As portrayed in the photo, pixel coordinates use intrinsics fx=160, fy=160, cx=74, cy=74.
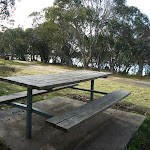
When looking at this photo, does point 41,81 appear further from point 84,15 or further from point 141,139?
point 84,15

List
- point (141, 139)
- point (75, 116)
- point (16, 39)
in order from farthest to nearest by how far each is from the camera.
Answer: point (16, 39)
point (141, 139)
point (75, 116)

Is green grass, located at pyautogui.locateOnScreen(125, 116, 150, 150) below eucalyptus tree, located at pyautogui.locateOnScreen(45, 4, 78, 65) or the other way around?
below

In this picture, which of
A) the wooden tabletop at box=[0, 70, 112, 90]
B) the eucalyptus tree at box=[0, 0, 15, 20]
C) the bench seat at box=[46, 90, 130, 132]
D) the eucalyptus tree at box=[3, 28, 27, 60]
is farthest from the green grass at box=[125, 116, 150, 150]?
the eucalyptus tree at box=[3, 28, 27, 60]

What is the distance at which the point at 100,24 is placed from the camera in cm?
1680

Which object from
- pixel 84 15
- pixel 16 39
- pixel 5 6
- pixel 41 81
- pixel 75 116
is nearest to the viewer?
pixel 75 116

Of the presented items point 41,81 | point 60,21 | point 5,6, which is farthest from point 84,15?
point 41,81

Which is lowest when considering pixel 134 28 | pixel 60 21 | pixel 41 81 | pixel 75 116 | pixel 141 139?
pixel 141 139

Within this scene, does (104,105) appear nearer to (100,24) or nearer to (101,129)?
(101,129)

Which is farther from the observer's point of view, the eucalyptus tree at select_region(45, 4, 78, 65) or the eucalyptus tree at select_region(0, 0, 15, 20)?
the eucalyptus tree at select_region(45, 4, 78, 65)

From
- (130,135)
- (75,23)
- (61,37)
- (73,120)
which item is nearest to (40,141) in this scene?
(73,120)

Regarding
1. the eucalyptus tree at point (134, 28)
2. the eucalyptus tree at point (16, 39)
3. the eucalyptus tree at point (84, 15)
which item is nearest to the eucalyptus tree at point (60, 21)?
the eucalyptus tree at point (84, 15)

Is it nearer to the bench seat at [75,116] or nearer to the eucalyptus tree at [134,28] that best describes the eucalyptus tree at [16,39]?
the eucalyptus tree at [134,28]

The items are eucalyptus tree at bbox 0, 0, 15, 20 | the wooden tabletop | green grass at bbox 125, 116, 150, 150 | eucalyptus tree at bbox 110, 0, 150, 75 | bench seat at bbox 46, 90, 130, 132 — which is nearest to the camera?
bench seat at bbox 46, 90, 130, 132

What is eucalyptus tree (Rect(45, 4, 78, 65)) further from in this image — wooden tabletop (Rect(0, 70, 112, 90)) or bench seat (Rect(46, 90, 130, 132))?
bench seat (Rect(46, 90, 130, 132))
